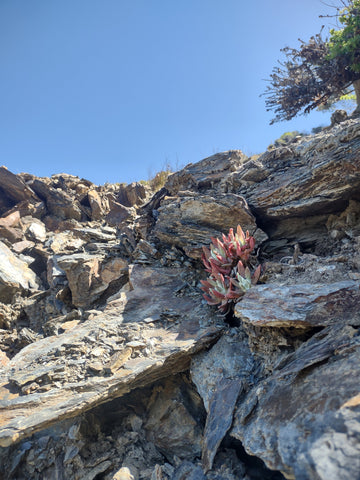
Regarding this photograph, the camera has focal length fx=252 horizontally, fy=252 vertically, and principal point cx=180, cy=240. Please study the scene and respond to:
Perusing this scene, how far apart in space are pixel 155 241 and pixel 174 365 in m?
3.94

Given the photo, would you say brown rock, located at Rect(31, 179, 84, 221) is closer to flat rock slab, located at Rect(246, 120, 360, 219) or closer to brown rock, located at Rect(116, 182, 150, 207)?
brown rock, located at Rect(116, 182, 150, 207)

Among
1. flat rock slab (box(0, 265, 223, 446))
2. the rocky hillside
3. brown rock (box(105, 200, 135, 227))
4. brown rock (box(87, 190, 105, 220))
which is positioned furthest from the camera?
brown rock (box(87, 190, 105, 220))

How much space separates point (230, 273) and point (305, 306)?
1832 millimetres

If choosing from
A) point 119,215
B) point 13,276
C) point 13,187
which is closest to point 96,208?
point 119,215

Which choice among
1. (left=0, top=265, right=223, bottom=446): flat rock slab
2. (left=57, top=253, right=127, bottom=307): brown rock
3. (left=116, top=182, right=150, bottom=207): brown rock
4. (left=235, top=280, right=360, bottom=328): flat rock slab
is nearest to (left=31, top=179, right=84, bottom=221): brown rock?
(left=116, top=182, right=150, bottom=207): brown rock

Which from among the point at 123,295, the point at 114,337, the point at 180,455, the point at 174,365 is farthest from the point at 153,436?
the point at 123,295

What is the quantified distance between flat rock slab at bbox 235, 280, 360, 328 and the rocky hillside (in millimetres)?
18

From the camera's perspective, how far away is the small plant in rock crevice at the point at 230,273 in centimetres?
451

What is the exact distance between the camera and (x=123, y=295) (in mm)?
5961

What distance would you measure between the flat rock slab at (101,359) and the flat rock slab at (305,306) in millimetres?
1221

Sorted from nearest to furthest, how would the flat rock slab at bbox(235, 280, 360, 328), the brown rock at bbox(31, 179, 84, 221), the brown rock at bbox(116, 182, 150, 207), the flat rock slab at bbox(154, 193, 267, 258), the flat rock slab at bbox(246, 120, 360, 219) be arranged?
the flat rock slab at bbox(235, 280, 360, 328), the flat rock slab at bbox(246, 120, 360, 219), the flat rock slab at bbox(154, 193, 267, 258), the brown rock at bbox(31, 179, 84, 221), the brown rock at bbox(116, 182, 150, 207)

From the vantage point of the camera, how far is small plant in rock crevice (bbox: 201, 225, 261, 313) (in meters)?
4.51

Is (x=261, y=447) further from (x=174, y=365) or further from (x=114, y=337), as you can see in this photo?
(x=114, y=337)

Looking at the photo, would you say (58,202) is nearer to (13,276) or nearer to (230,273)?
(13,276)
